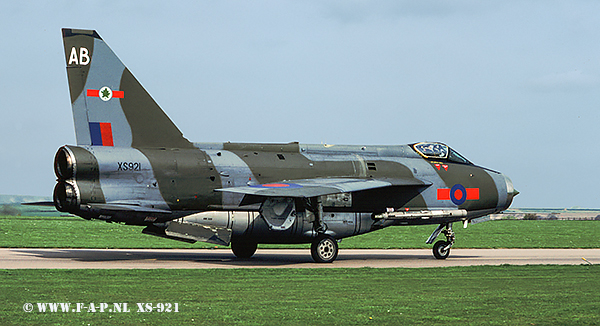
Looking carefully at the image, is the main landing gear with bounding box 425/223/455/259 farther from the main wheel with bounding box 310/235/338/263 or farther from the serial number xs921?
the serial number xs921

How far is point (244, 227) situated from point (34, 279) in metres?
7.18

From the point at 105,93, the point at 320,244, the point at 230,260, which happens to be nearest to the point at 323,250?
the point at 320,244

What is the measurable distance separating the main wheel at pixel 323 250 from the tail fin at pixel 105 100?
5.44 m

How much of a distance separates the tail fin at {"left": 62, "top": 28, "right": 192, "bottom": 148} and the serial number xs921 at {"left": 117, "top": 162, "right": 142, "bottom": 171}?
101 cm

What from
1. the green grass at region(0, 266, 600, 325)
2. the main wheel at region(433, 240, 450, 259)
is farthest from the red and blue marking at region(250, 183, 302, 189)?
the main wheel at region(433, 240, 450, 259)

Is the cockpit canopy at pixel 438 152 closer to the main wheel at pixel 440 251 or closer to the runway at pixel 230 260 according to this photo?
the main wheel at pixel 440 251

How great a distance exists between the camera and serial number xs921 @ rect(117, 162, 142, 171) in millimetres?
18328

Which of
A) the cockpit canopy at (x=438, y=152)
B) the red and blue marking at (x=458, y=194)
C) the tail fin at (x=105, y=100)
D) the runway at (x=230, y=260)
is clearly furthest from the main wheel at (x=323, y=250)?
the cockpit canopy at (x=438, y=152)

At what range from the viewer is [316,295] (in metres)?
11.8

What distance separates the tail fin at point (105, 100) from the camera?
1906 cm

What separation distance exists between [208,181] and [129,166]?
7.87ft

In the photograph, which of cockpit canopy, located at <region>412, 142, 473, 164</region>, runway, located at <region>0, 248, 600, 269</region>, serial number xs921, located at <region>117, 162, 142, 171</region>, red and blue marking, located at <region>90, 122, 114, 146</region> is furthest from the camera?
cockpit canopy, located at <region>412, 142, 473, 164</region>

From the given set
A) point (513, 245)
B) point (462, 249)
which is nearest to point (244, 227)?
point (462, 249)

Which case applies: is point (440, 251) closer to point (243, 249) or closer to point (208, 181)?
point (243, 249)
